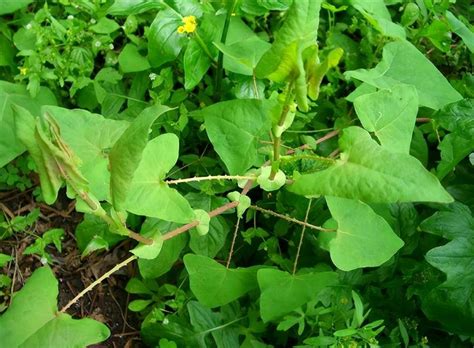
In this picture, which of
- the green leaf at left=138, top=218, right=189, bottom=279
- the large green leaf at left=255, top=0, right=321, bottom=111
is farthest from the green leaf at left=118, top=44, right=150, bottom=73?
the large green leaf at left=255, top=0, right=321, bottom=111

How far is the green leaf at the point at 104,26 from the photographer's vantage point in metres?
1.61

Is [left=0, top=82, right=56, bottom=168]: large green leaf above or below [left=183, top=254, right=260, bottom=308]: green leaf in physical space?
above

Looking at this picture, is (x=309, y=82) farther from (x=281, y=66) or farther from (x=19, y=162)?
(x=19, y=162)

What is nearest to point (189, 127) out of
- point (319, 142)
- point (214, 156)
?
point (214, 156)

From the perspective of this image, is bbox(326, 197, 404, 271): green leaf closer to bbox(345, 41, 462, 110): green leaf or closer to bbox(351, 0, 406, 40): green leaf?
bbox(345, 41, 462, 110): green leaf

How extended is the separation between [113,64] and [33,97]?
0.26 metres

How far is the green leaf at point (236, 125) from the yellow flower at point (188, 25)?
25 cm

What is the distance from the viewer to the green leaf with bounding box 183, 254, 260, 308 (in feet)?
4.25

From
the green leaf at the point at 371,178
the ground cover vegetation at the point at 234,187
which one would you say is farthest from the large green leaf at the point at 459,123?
the green leaf at the point at 371,178

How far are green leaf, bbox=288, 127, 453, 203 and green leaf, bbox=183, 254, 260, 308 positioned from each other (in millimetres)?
369

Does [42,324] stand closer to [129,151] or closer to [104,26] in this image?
[129,151]

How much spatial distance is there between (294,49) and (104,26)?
0.96m

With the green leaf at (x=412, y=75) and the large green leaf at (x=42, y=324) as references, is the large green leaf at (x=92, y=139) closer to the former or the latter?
the large green leaf at (x=42, y=324)

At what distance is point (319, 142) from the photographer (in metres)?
1.57
